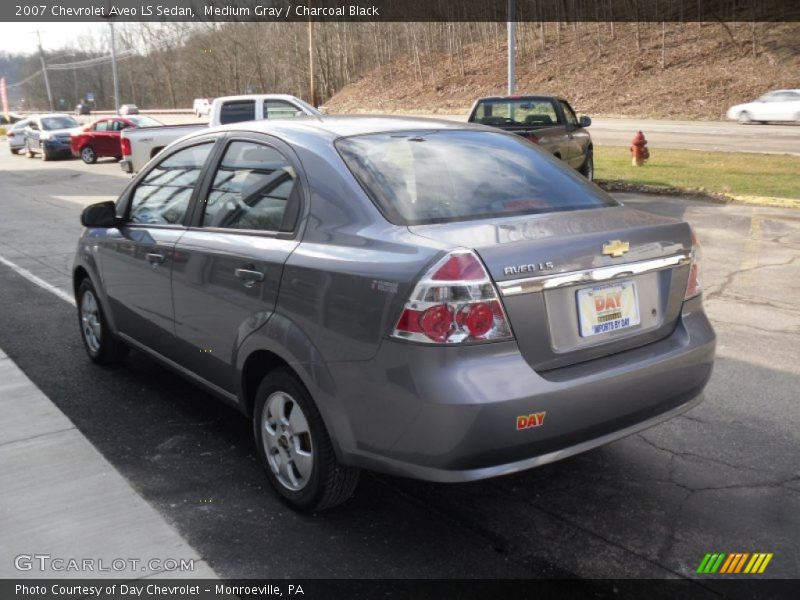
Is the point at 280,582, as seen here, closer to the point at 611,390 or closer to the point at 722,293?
the point at 611,390

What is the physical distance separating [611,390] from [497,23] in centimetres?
6958

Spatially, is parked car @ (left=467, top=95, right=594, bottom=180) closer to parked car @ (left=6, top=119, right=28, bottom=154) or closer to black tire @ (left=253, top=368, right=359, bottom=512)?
black tire @ (left=253, top=368, right=359, bottom=512)

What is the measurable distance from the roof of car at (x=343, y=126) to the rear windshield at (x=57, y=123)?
2943 cm

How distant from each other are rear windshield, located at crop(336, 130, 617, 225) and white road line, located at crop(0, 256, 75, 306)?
4927mm

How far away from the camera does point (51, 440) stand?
13.7 feet

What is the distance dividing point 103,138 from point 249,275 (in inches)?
982

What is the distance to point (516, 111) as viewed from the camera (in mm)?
13602

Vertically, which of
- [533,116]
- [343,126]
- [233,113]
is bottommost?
[533,116]

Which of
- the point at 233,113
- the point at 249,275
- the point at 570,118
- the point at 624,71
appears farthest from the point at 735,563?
the point at 624,71

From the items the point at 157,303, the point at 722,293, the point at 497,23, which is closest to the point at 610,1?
the point at 497,23

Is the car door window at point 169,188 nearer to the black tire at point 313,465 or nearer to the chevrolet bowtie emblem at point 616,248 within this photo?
the black tire at point 313,465

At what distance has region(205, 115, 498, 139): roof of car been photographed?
12.3 feet

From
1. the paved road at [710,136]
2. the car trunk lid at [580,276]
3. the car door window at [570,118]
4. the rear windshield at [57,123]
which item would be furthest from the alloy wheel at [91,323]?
the rear windshield at [57,123]

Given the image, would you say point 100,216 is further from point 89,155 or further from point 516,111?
point 89,155
